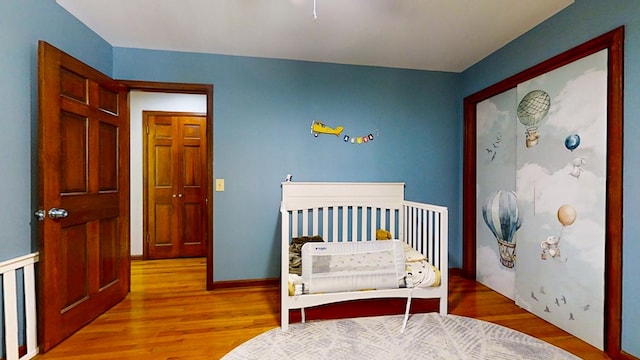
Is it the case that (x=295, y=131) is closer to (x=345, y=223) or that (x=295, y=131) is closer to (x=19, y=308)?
(x=345, y=223)

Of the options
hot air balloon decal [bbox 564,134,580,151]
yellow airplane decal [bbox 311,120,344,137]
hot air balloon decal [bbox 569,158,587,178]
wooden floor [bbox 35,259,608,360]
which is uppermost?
yellow airplane decal [bbox 311,120,344,137]

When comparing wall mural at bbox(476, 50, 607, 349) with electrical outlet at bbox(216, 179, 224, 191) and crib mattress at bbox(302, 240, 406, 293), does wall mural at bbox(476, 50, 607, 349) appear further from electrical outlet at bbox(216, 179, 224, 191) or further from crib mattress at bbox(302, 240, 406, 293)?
electrical outlet at bbox(216, 179, 224, 191)

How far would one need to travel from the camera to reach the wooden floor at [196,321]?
175 centimetres

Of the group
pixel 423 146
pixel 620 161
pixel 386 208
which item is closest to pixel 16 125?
pixel 386 208

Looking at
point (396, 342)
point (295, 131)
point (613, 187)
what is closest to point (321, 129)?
point (295, 131)

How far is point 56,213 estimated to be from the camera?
1.72 metres

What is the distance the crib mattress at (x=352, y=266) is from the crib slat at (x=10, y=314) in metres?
1.58

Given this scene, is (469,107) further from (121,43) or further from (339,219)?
(121,43)

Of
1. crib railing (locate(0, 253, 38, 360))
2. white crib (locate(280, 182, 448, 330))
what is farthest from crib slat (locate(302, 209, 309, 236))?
crib railing (locate(0, 253, 38, 360))

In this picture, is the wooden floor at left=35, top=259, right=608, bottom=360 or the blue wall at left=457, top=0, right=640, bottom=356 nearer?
the blue wall at left=457, top=0, right=640, bottom=356

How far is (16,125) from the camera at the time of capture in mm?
1645

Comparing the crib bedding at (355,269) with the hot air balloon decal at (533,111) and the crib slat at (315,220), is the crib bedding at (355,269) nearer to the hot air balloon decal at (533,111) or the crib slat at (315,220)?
the crib slat at (315,220)

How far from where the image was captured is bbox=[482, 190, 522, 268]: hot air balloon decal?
245 centimetres

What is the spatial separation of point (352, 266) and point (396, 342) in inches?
20.4
